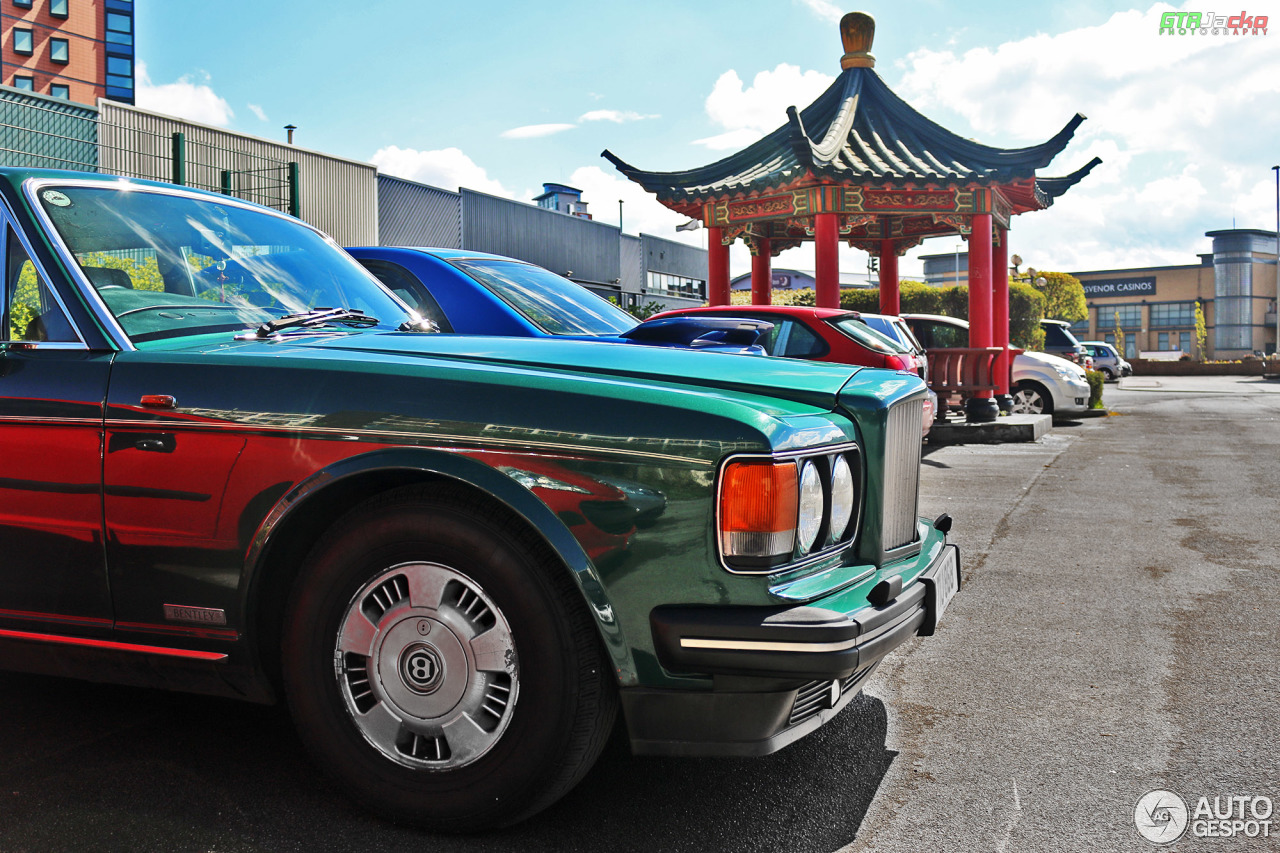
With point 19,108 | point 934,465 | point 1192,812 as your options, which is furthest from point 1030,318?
point 1192,812

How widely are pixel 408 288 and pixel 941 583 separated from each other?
3.32m

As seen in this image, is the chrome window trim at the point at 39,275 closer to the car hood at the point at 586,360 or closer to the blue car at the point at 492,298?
the car hood at the point at 586,360

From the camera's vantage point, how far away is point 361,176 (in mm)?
25781

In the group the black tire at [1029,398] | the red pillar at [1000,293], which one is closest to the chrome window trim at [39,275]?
the red pillar at [1000,293]

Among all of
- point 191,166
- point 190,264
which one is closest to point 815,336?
point 190,264

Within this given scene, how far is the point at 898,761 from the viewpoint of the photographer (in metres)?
2.92

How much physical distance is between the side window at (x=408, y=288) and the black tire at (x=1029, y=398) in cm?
1352

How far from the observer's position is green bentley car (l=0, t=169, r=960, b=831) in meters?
2.22

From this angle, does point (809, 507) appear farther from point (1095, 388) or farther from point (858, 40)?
point (1095, 388)

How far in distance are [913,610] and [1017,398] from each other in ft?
49.7

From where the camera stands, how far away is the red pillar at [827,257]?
14.7m

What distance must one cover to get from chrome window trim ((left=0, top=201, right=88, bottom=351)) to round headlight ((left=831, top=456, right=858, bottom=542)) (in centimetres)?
205

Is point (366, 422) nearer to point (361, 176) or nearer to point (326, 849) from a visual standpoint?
point (326, 849)

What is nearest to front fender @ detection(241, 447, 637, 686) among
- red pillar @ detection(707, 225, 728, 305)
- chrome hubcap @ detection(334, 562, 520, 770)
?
chrome hubcap @ detection(334, 562, 520, 770)
